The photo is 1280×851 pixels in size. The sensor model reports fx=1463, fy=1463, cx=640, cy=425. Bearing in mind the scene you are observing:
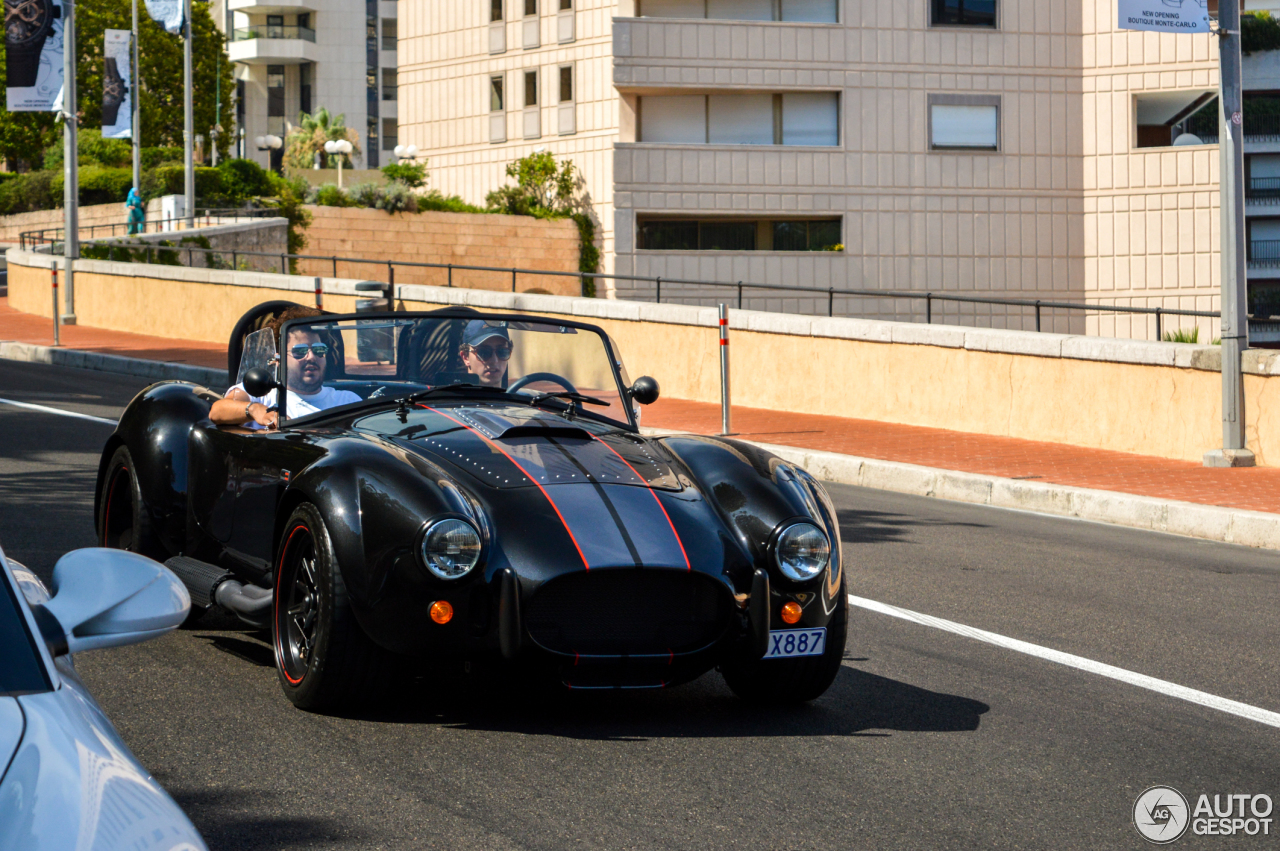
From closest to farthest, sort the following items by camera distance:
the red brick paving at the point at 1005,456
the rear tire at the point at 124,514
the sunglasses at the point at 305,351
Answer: the sunglasses at the point at 305,351 < the rear tire at the point at 124,514 < the red brick paving at the point at 1005,456

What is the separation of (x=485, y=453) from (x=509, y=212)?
1579 inches

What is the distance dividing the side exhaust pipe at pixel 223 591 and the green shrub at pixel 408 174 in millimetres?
41929

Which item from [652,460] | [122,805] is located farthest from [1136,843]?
[122,805]

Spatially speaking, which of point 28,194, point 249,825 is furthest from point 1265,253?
point 249,825

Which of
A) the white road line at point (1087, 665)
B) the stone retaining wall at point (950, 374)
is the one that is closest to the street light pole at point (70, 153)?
the stone retaining wall at point (950, 374)

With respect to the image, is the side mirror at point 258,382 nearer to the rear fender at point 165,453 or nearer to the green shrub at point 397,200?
the rear fender at point 165,453

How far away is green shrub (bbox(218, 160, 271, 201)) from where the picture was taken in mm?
48812

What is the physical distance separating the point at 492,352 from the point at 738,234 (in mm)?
36331

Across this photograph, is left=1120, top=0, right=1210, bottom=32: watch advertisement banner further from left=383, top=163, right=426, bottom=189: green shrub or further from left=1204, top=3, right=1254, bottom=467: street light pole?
left=383, top=163, right=426, bottom=189: green shrub

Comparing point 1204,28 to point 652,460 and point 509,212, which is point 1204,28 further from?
point 509,212

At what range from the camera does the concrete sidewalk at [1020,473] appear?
1098 cm

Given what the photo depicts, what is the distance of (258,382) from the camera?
18.6 feet

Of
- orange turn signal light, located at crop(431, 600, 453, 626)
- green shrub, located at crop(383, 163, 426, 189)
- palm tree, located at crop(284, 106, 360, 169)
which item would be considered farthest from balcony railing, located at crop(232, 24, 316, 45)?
orange turn signal light, located at crop(431, 600, 453, 626)

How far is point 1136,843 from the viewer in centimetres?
398
